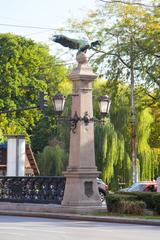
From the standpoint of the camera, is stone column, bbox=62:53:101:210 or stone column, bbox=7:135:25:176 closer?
stone column, bbox=62:53:101:210

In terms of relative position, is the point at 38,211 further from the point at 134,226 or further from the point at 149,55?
the point at 149,55

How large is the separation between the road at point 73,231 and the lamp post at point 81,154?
10.6ft

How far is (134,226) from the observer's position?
2038cm

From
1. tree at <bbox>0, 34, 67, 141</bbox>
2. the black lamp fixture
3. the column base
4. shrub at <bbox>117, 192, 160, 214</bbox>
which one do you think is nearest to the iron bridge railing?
the column base

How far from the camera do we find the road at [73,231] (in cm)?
1617

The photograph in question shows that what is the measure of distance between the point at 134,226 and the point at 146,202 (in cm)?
459

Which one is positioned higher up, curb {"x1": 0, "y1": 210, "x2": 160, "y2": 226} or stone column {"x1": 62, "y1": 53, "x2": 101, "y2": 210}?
stone column {"x1": 62, "y1": 53, "x2": 101, "y2": 210}

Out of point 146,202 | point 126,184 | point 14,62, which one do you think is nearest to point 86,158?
point 146,202

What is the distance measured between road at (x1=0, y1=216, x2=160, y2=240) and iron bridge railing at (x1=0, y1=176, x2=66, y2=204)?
16.1 feet

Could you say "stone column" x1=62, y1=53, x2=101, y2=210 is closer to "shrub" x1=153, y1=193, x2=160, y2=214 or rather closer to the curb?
the curb

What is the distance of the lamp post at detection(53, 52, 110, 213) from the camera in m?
24.9

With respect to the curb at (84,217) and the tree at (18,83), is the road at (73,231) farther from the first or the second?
the tree at (18,83)

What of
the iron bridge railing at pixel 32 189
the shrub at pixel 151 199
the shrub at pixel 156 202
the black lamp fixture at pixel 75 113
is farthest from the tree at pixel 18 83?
the shrub at pixel 156 202

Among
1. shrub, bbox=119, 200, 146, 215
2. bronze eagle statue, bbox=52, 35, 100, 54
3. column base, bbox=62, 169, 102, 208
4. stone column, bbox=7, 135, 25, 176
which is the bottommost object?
shrub, bbox=119, 200, 146, 215
